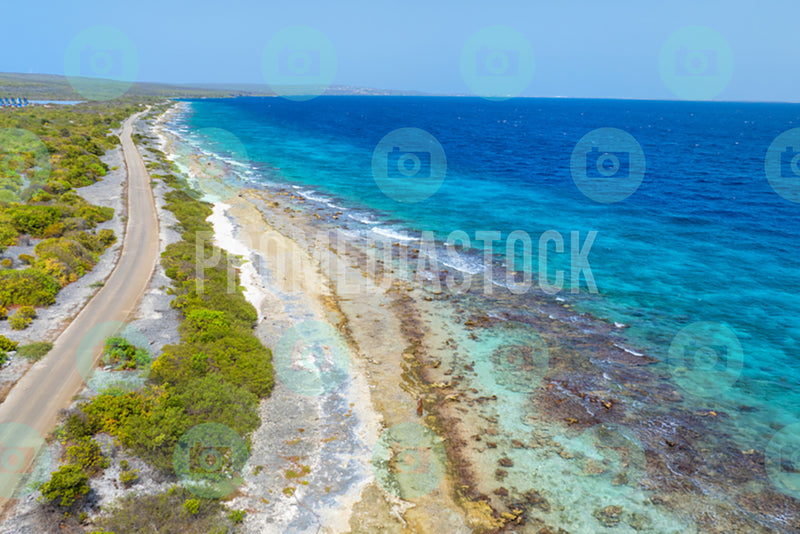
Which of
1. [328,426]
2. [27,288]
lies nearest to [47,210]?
[27,288]

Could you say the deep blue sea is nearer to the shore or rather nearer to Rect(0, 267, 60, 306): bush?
the shore

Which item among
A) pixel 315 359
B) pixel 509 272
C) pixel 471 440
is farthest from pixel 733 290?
pixel 315 359

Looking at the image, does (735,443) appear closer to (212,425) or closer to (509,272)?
(509,272)

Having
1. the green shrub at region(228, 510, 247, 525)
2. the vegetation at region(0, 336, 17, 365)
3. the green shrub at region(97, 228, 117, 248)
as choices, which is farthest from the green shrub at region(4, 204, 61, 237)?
the green shrub at region(228, 510, 247, 525)

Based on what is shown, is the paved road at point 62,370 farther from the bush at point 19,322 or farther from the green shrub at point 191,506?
the green shrub at point 191,506

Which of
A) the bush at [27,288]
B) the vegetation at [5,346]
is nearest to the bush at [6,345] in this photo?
the vegetation at [5,346]
